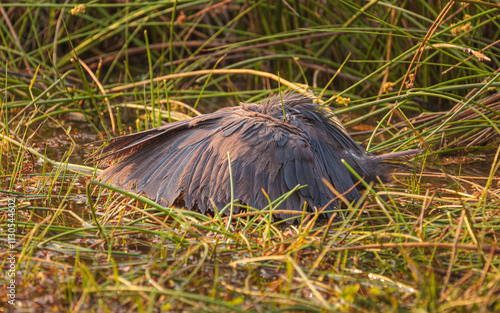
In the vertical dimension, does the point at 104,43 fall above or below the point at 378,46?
above

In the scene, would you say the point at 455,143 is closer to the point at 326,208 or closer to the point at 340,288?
the point at 326,208

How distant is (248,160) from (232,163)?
69 millimetres

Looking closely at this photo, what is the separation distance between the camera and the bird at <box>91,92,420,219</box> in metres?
2.26

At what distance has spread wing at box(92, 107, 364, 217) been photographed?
226 cm

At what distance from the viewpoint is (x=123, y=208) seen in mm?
2232

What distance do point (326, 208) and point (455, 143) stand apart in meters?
1.33

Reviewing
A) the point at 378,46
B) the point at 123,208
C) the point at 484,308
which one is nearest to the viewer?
the point at 484,308

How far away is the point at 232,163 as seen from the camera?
2297 millimetres

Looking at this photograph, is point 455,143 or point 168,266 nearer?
point 168,266

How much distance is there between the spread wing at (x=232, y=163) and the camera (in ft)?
7.42

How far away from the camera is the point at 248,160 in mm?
2291

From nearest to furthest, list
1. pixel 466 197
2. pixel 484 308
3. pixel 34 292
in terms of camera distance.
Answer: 1. pixel 484 308
2. pixel 34 292
3. pixel 466 197

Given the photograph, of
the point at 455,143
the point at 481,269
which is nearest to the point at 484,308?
the point at 481,269

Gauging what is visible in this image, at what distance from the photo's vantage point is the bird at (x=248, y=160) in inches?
89.0
